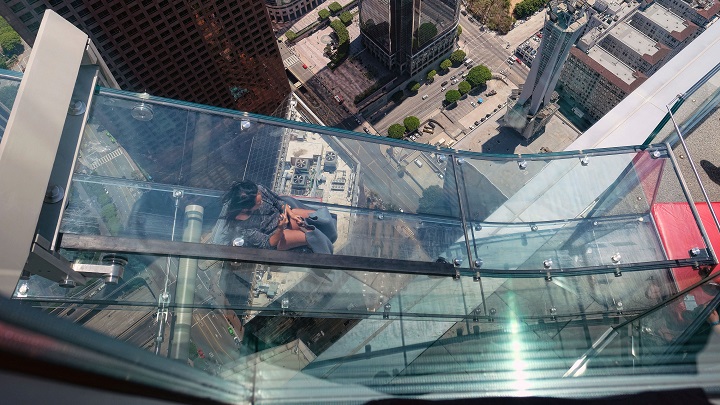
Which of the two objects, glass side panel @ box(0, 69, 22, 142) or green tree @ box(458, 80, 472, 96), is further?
green tree @ box(458, 80, 472, 96)

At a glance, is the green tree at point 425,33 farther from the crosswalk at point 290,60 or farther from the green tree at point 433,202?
the green tree at point 433,202

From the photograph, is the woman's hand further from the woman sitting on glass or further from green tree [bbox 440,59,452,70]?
green tree [bbox 440,59,452,70]

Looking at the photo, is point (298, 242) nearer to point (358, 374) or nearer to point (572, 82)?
point (358, 374)

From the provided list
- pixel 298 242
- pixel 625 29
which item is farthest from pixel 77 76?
pixel 625 29

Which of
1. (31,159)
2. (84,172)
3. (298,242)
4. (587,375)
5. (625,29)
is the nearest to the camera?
(31,159)

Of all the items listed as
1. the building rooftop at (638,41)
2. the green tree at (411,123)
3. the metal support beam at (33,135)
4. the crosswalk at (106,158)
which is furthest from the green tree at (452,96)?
the metal support beam at (33,135)

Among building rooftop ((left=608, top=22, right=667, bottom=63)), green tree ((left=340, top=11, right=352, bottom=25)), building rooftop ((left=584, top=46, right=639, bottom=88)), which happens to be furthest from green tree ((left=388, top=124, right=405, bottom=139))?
building rooftop ((left=608, top=22, right=667, bottom=63))

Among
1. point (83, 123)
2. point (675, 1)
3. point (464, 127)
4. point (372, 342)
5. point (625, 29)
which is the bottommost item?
point (372, 342)
